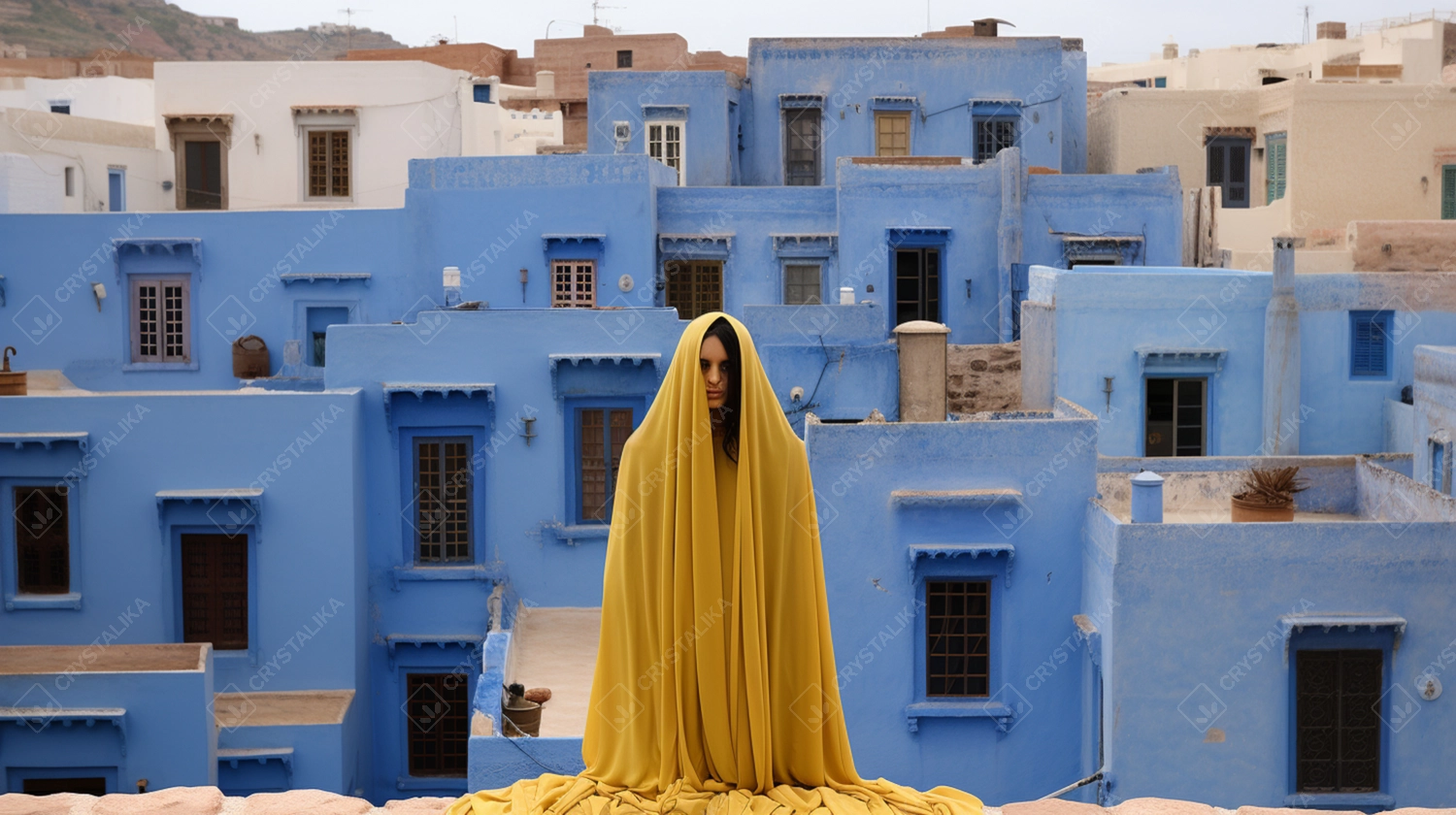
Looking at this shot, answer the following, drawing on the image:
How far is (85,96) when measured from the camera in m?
37.2

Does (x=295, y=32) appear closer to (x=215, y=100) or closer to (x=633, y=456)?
(x=215, y=100)

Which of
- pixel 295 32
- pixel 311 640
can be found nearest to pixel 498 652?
pixel 311 640

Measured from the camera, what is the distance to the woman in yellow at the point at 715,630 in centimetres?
525

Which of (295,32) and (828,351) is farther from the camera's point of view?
(295,32)

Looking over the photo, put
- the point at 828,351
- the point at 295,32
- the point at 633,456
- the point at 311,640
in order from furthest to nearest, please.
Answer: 1. the point at 295,32
2. the point at 828,351
3. the point at 311,640
4. the point at 633,456

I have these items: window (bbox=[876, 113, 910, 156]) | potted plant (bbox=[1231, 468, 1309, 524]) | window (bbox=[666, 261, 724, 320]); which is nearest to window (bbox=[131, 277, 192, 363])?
window (bbox=[666, 261, 724, 320])

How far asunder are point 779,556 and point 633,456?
64cm

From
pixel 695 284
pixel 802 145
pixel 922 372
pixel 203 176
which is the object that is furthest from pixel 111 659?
pixel 802 145

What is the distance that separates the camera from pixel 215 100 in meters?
29.0

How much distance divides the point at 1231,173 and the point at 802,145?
31.6 ft

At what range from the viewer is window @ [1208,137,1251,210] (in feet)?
105

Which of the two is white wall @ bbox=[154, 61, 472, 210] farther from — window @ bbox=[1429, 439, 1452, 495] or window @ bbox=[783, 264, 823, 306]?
window @ bbox=[1429, 439, 1452, 495]

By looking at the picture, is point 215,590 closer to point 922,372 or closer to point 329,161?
point 922,372

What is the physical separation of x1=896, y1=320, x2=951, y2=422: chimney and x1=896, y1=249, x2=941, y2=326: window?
22.4 feet
